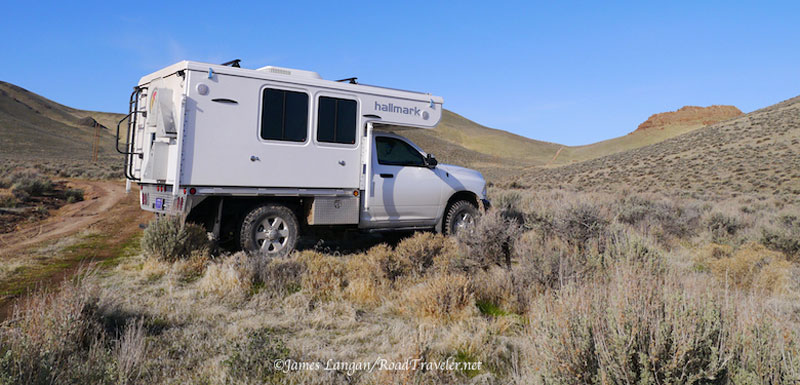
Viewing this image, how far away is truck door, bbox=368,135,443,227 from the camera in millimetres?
7461

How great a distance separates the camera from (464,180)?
8.52 meters

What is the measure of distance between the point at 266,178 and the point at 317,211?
92 centimetres

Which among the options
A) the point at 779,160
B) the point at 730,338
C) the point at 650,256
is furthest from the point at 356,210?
the point at 779,160

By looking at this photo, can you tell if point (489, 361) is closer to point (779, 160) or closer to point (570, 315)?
point (570, 315)

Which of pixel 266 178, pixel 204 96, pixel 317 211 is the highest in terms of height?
pixel 204 96

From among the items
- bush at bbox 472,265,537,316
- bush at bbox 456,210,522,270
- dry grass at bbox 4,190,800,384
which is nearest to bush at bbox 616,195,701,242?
dry grass at bbox 4,190,800,384

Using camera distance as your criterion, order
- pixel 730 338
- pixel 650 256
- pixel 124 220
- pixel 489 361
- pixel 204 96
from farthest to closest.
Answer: pixel 124 220 → pixel 204 96 → pixel 650 256 → pixel 489 361 → pixel 730 338

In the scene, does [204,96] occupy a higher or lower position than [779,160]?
lower

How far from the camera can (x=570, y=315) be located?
8.66 ft

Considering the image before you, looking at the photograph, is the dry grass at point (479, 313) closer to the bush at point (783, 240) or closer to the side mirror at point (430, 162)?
the bush at point (783, 240)

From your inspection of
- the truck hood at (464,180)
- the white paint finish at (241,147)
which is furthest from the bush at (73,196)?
the truck hood at (464,180)

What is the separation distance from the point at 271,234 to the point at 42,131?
253ft

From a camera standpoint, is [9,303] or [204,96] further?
[204,96]

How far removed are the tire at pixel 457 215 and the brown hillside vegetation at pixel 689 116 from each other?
130m
